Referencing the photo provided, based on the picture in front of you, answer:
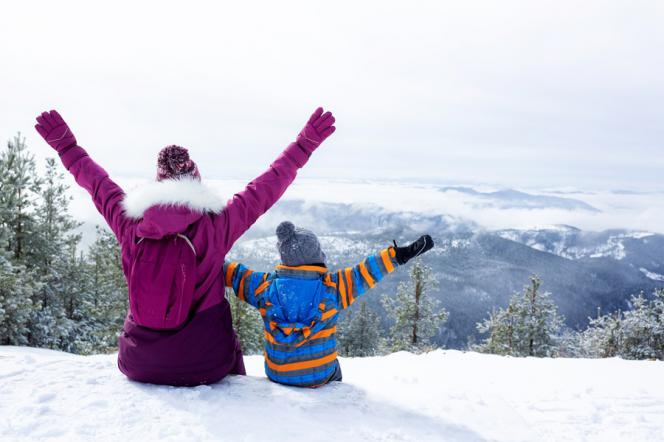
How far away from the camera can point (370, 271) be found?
426 cm

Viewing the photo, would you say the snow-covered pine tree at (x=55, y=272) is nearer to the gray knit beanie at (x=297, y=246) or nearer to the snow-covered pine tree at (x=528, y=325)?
the gray knit beanie at (x=297, y=246)

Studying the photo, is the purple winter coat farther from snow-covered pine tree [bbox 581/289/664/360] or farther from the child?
snow-covered pine tree [bbox 581/289/664/360]

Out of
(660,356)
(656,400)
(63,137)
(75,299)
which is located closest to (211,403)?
(63,137)

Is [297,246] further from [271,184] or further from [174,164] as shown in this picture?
[174,164]

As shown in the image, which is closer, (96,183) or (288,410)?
(288,410)

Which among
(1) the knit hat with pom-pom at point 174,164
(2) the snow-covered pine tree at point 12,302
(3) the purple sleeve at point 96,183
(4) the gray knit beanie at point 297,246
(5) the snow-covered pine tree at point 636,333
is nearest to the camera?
(1) the knit hat with pom-pom at point 174,164

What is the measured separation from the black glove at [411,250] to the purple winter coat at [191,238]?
1375mm

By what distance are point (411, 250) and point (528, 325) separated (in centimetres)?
2690

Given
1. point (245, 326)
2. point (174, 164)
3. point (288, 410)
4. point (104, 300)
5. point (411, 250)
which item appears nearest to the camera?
point (288, 410)

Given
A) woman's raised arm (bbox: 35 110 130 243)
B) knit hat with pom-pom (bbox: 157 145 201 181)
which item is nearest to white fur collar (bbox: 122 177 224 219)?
knit hat with pom-pom (bbox: 157 145 201 181)

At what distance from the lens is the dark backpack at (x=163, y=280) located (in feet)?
11.3

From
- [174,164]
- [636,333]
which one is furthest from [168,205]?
[636,333]

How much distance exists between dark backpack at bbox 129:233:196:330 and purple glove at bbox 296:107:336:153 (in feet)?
5.12

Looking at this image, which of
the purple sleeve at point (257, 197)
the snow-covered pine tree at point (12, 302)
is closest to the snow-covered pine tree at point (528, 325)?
the snow-covered pine tree at point (12, 302)
